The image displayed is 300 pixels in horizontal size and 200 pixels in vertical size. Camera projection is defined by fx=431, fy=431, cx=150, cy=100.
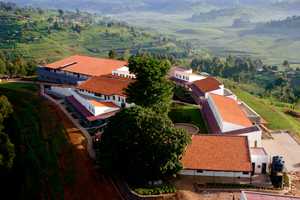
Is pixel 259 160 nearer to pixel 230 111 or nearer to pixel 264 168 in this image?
pixel 264 168

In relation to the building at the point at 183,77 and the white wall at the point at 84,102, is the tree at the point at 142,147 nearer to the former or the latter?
the white wall at the point at 84,102

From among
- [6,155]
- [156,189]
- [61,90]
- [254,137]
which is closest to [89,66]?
[61,90]

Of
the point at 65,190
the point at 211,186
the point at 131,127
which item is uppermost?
the point at 131,127

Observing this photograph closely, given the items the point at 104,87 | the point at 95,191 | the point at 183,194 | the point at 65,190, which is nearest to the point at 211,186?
the point at 183,194

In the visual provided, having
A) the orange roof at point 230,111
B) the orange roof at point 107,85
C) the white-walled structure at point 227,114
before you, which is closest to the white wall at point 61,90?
the orange roof at point 107,85

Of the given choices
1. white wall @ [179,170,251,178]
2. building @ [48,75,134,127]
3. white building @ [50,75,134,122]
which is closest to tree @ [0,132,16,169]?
building @ [48,75,134,127]

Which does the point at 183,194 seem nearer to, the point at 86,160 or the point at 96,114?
the point at 86,160

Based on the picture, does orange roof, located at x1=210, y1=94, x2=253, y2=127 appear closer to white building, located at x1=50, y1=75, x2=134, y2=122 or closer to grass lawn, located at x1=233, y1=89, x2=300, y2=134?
grass lawn, located at x1=233, y1=89, x2=300, y2=134

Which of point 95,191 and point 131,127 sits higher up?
point 131,127
